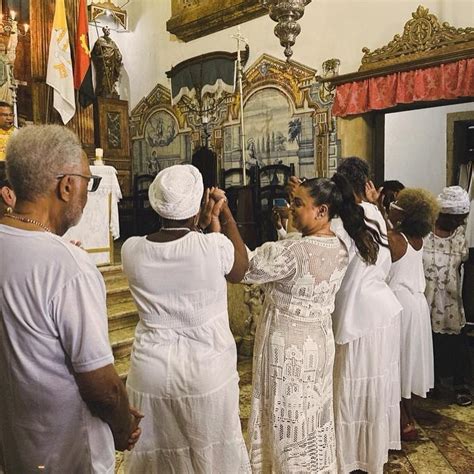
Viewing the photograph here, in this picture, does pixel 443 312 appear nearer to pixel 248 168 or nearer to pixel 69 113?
pixel 248 168

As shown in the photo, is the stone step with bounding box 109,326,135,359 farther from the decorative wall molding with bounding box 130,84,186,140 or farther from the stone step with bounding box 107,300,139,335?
the decorative wall molding with bounding box 130,84,186,140

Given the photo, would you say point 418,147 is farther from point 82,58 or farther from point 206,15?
point 82,58

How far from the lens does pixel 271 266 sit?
2.13 m

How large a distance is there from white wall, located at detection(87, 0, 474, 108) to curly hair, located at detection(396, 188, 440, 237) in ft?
10.4

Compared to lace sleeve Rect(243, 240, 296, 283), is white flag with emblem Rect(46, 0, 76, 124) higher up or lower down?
higher up

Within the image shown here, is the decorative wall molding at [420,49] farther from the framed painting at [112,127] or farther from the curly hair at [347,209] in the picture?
the framed painting at [112,127]

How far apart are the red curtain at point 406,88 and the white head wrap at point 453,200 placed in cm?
176

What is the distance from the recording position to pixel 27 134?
1.32 m

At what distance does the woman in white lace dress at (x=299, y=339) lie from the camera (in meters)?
2.17

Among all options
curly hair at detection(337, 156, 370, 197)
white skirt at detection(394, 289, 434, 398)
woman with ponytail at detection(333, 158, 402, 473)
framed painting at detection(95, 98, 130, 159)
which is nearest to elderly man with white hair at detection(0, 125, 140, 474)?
woman with ponytail at detection(333, 158, 402, 473)

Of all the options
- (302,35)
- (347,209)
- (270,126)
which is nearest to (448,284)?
(347,209)

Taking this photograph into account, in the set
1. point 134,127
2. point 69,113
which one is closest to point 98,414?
point 69,113

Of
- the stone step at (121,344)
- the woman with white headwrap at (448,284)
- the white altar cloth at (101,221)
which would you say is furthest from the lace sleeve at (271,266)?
the white altar cloth at (101,221)

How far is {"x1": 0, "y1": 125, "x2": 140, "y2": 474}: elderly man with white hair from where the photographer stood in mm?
1252
